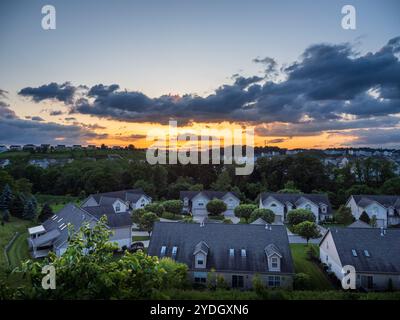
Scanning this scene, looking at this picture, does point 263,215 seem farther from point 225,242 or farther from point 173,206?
point 225,242

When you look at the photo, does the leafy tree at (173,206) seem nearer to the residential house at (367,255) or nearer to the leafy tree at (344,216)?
the leafy tree at (344,216)

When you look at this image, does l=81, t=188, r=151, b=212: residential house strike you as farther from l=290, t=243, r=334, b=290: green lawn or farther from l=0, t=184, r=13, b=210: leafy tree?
l=290, t=243, r=334, b=290: green lawn

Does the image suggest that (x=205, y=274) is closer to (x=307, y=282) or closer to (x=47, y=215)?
(x=307, y=282)

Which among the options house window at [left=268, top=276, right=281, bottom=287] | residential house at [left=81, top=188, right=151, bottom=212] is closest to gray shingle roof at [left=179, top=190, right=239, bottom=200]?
residential house at [left=81, top=188, right=151, bottom=212]

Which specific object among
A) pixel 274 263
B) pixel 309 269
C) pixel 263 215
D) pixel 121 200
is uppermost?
pixel 121 200

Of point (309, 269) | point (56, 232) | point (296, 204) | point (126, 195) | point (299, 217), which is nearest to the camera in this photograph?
point (309, 269)

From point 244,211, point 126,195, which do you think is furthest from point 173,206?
point 126,195
